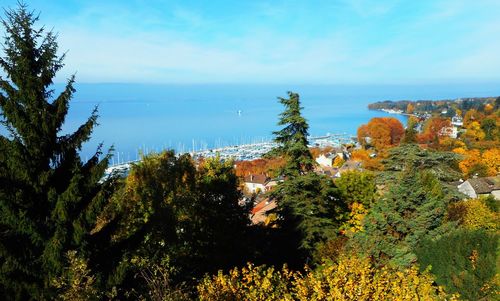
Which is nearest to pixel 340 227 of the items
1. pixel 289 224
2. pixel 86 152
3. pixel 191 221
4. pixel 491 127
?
pixel 289 224

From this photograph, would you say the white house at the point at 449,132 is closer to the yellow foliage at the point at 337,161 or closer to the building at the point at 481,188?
the yellow foliage at the point at 337,161

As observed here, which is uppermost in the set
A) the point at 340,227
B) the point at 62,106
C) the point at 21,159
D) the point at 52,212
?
the point at 62,106

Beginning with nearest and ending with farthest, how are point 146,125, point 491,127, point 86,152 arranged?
point 491,127, point 86,152, point 146,125

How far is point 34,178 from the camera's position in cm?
730

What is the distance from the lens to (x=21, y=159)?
7.07 metres

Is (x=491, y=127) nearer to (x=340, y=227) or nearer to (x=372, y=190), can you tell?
(x=372, y=190)

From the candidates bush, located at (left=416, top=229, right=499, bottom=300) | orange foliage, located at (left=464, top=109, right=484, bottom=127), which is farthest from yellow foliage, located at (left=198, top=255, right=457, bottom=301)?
orange foliage, located at (left=464, top=109, right=484, bottom=127)

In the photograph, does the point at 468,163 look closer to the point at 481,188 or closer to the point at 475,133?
the point at 481,188

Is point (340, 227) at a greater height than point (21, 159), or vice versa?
point (21, 159)

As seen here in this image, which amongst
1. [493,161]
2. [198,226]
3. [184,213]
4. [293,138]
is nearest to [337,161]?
[493,161]

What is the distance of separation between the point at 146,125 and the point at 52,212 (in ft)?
497

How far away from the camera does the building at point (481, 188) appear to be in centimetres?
3159

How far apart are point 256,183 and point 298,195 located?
4420cm

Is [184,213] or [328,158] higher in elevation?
[184,213]
